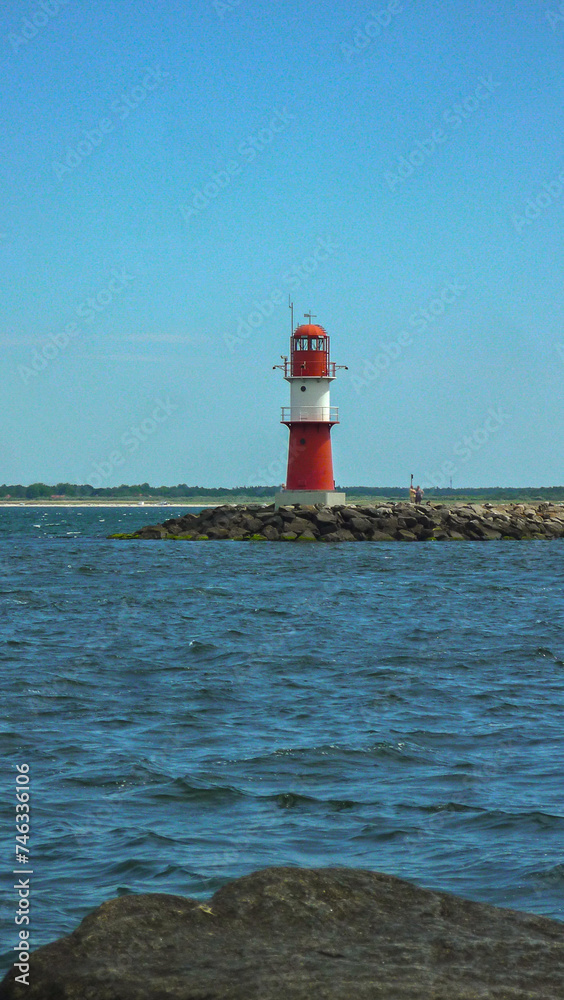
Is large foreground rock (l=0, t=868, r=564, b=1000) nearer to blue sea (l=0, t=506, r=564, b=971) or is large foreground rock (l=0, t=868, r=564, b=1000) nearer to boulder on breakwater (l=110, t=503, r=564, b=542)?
blue sea (l=0, t=506, r=564, b=971)

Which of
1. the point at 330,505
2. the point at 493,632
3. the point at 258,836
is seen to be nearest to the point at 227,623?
the point at 493,632

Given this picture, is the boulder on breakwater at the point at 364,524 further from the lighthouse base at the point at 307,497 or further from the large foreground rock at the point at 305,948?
the large foreground rock at the point at 305,948

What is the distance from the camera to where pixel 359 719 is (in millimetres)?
11258

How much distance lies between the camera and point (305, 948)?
4.02 meters

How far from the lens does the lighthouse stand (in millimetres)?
44375

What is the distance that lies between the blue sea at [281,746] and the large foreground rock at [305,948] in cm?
165

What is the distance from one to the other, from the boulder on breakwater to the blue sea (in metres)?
22.0

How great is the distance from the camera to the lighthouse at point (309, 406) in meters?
44.4

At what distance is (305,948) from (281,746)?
603 cm
